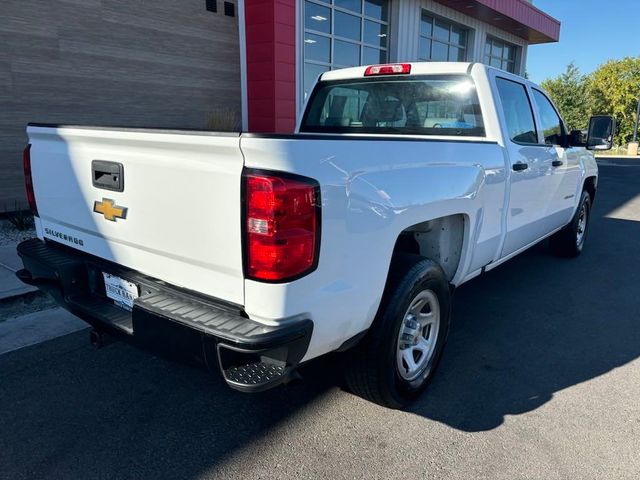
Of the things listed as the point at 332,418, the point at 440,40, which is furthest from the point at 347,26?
the point at 332,418

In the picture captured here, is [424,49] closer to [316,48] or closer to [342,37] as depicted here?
[342,37]

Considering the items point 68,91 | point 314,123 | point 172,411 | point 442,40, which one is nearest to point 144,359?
point 172,411

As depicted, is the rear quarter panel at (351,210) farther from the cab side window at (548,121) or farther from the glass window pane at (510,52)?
the glass window pane at (510,52)

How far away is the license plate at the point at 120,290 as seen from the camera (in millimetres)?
2477

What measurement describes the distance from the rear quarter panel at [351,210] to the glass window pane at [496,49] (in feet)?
60.8

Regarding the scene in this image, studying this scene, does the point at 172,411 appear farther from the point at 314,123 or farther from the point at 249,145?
the point at 314,123

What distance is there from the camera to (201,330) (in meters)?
2.00

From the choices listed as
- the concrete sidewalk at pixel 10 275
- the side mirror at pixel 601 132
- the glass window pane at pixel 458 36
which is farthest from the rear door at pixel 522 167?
the glass window pane at pixel 458 36

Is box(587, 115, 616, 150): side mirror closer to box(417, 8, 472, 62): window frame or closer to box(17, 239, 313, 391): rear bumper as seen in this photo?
box(17, 239, 313, 391): rear bumper

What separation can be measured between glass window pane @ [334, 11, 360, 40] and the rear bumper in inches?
403

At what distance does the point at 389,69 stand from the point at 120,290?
2.74 m

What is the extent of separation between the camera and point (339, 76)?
14.2 feet

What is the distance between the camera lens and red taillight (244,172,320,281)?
6.21ft

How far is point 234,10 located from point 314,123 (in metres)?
6.15
